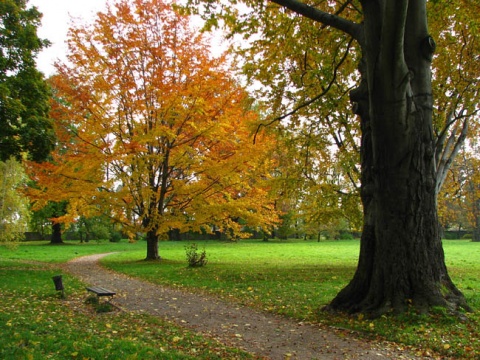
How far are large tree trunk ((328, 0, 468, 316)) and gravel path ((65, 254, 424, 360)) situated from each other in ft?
4.83

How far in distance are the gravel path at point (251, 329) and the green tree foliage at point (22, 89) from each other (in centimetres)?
643

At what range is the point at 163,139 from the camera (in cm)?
1616

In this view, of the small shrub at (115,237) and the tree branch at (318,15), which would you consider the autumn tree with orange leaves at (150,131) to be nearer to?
the tree branch at (318,15)

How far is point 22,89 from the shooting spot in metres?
12.9

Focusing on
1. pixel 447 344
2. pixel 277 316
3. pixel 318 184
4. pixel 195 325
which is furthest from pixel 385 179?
pixel 318 184

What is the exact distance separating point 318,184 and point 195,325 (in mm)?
8680

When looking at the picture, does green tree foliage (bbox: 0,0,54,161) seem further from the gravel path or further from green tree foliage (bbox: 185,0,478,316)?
green tree foliage (bbox: 185,0,478,316)

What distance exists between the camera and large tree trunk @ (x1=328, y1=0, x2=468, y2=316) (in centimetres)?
642

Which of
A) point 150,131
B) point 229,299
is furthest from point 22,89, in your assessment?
point 229,299

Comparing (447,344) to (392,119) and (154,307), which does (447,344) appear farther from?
(154,307)

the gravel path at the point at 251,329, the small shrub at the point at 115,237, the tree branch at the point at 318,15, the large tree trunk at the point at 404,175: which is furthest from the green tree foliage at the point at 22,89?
the small shrub at the point at 115,237

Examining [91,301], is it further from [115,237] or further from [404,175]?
[115,237]

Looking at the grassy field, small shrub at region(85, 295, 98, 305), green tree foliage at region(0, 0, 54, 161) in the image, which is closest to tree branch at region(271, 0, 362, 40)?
the grassy field

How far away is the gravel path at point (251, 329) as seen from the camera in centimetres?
504
